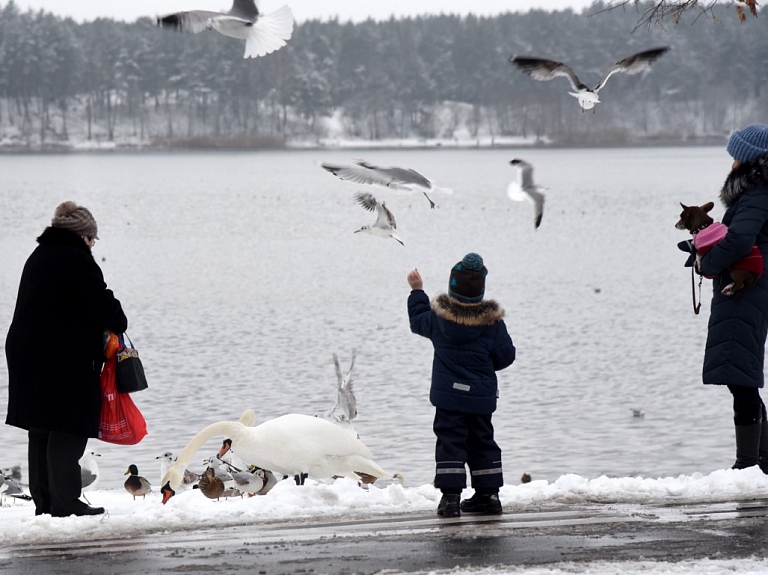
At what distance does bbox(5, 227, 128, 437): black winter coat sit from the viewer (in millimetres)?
5703

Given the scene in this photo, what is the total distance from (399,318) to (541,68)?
46.9 feet

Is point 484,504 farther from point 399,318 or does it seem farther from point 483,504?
point 399,318

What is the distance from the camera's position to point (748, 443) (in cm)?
637

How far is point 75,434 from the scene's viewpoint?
5.76 m

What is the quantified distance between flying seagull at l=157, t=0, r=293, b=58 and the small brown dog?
2.43m

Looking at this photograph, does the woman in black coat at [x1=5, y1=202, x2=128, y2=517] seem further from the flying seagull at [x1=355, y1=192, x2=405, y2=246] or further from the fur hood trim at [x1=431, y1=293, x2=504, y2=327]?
the fur hood trim at [x1=431, y1=293, x2=504, y2=327]

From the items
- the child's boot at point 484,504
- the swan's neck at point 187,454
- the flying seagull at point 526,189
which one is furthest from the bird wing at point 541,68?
the swan's neck at point 187,454

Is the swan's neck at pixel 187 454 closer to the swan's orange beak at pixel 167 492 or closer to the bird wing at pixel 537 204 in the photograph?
the swan's orange beak at pixel 167 492

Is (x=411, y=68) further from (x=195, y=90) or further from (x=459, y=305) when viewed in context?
(x=459, y=305)

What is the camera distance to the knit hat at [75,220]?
5777 millimetres

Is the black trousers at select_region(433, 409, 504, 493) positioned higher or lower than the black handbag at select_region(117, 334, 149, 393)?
lower

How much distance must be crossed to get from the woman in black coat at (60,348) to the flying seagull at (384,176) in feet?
4.68

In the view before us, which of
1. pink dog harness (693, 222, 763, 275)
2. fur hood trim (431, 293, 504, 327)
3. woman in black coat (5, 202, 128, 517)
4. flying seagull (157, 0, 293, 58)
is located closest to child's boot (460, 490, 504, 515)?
fur hood trim (431, 293, 504, 327)

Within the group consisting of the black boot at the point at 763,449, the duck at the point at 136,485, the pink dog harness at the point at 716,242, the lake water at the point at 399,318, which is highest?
the pink dog harness at the point at 716,242
